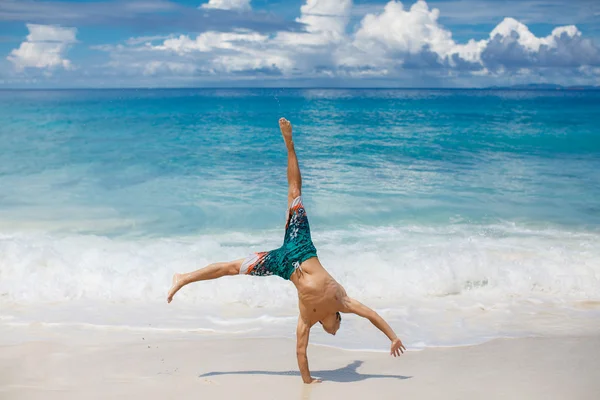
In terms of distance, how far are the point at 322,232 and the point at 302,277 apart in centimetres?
597

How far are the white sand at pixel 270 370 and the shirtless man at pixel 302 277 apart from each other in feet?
1.29

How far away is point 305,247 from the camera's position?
510 cm

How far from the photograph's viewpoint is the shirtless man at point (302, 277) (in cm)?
496

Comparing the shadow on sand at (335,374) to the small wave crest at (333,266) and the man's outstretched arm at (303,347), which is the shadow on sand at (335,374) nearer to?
the man's outstretched arm at (303,347)

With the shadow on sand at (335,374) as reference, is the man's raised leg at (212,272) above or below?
above

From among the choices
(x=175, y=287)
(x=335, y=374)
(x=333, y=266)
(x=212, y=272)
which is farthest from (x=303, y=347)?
(x=333, y=266)

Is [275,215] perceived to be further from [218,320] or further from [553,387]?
[553,387]

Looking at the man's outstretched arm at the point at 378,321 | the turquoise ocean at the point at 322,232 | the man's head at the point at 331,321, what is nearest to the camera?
the man's outstretched arm at the point at 378,321

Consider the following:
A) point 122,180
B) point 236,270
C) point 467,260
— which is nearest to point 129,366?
point 236,270

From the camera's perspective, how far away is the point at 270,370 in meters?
5.46

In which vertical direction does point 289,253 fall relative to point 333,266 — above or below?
above

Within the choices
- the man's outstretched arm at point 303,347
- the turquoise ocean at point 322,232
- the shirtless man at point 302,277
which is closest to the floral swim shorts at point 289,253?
the shirtless man at point 302,277

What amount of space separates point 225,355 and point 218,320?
1.17 m

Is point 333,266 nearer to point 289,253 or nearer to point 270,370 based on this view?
point 270,370
